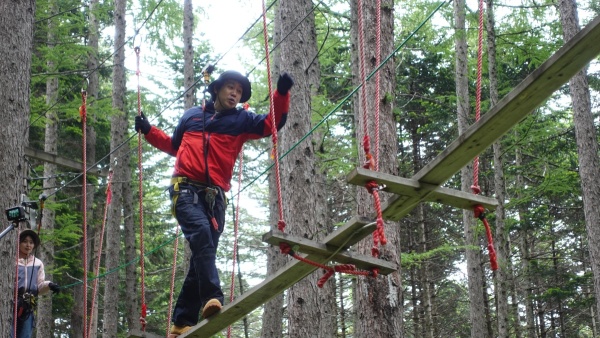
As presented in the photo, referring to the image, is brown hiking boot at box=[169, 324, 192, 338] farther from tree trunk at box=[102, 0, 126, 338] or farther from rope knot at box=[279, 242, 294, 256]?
tree trunk at box=[102, 0, 126, 338]

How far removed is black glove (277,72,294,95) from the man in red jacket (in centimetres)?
7

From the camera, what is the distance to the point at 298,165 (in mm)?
8688

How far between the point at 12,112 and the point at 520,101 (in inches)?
159

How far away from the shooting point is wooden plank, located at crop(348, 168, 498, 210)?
14.6 feet

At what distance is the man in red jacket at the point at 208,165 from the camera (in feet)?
17.7

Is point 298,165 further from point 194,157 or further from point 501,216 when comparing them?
point 501,216

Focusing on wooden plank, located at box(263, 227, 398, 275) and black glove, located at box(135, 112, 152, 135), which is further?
black glove, located at box(135, 112, 152, 135)

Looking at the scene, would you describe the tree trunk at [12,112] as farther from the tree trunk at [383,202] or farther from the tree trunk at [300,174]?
the tree trunk at [300,174]

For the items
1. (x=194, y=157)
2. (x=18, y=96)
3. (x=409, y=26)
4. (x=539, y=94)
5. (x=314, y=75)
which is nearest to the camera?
(x=539, y=94)

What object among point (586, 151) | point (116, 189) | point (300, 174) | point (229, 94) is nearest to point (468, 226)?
point (586, 151)

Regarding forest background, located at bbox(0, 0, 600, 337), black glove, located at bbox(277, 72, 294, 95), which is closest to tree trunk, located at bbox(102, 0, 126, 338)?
forest background, located at bbox(0, 0, 600, 337)

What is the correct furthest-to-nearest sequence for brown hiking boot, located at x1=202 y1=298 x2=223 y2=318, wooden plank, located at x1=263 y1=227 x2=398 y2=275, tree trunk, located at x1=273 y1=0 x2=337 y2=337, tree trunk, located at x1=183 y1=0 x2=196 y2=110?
tree trunk, located at x1=183 y1=0 x2=196 y2=110
tree trunk, located at x1=273 y1=0 x2=337 y2=337
brown hiking boot, located at x1=202 y1=298 x2=223 y2=318
wooden plank, located at x1=263 y1=227 x2=398 y2=275

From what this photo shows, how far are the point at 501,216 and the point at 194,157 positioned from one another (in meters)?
8.90

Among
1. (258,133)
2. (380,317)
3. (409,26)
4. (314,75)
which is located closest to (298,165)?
(380,317)
